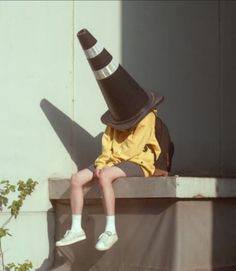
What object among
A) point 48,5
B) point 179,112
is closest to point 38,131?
point 48,5

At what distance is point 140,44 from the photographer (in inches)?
240

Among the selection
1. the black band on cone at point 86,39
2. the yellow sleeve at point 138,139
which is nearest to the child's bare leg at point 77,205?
the yellow sleeve at point 138,139

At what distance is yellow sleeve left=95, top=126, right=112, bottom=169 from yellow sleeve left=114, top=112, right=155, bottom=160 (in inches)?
4.9

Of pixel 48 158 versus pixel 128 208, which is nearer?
pixel 128 208

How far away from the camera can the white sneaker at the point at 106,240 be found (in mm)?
4328

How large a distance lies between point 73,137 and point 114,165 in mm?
952

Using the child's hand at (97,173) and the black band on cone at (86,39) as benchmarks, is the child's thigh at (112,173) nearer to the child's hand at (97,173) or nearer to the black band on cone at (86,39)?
the child's hand at (97,173)

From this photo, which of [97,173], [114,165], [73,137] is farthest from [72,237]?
[73,137]

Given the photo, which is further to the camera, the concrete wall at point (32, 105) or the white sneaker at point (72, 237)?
the concrete wall at point (32, 105)

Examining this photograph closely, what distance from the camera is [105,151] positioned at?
4934 millimetres

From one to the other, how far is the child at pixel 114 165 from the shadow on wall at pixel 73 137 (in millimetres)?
639

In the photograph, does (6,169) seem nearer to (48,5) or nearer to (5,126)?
(5,126)

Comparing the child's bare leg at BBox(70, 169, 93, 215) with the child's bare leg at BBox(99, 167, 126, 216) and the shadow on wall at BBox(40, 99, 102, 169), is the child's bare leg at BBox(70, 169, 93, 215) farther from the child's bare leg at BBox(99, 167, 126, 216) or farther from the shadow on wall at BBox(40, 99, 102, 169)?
the shadow on wall at BBox(40, 99, 102, 169)

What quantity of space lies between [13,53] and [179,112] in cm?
189
